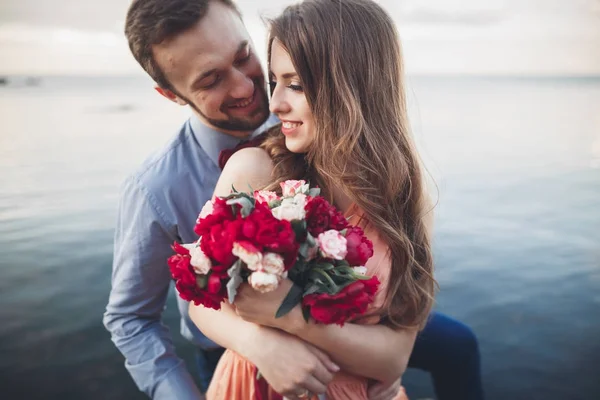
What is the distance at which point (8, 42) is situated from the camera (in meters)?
5.91

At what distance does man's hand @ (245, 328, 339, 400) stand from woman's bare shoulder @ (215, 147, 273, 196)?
1.70 ft

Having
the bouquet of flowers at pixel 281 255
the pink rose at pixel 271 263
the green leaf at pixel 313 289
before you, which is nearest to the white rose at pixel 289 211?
the bouquet of flowers at pixel 281 255

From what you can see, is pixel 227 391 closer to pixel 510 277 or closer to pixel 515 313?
pixel 515 313

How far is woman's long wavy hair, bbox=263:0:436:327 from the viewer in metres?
1.62

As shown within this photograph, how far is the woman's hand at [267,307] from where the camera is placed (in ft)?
4.33

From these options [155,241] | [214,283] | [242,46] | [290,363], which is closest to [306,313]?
[290,363]

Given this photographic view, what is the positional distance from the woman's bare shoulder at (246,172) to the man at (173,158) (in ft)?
1.37

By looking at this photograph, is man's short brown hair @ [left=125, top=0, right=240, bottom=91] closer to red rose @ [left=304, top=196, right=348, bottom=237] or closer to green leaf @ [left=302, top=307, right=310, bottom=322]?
red rose @ [left=304, top=196, right=348, bottom=237]

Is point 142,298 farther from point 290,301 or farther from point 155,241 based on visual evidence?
point 290,301

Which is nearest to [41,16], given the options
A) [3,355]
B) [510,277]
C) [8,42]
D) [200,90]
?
[8,42]

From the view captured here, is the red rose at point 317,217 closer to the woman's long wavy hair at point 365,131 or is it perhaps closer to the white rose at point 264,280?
the white rose at point 264,280

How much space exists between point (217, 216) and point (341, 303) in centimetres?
41

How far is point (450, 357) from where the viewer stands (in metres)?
2.29

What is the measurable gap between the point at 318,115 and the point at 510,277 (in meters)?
3.79
